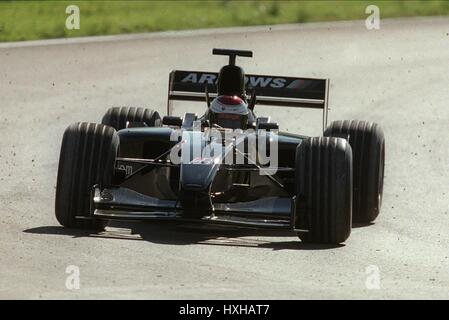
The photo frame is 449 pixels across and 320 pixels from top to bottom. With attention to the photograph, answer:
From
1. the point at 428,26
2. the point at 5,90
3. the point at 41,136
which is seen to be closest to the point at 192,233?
the point at 41,136

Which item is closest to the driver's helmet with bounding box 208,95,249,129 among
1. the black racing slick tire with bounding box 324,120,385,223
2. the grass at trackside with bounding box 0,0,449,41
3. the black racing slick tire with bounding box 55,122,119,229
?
the black racing slick tire with bounding box 324,120,385,223

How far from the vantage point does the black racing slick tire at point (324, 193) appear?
464 inches

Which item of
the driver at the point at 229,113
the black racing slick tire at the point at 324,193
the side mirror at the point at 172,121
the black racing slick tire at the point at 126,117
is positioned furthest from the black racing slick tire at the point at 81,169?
the black racing slick tire at the point at 126,117

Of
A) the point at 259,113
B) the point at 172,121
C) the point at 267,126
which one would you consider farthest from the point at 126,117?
the point at 259,113

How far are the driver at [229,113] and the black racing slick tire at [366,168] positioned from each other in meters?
0.91

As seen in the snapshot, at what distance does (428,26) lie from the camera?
29641 mm

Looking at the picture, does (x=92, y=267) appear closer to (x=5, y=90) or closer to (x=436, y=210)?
(x=436, y=210)

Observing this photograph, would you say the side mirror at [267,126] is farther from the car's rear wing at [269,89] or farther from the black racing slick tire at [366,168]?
the car's rear wing at [269,89]

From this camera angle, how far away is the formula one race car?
38.7 feet

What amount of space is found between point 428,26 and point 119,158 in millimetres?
17968

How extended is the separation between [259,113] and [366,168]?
26.4 feet

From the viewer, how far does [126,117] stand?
1483 cm

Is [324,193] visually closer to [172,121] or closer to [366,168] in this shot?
[366,168]

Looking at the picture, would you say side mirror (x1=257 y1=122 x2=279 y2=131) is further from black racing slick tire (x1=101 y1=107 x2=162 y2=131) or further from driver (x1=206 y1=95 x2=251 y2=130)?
black racing slick tire (x1=101 y1=107 x2=162 y2=131)
